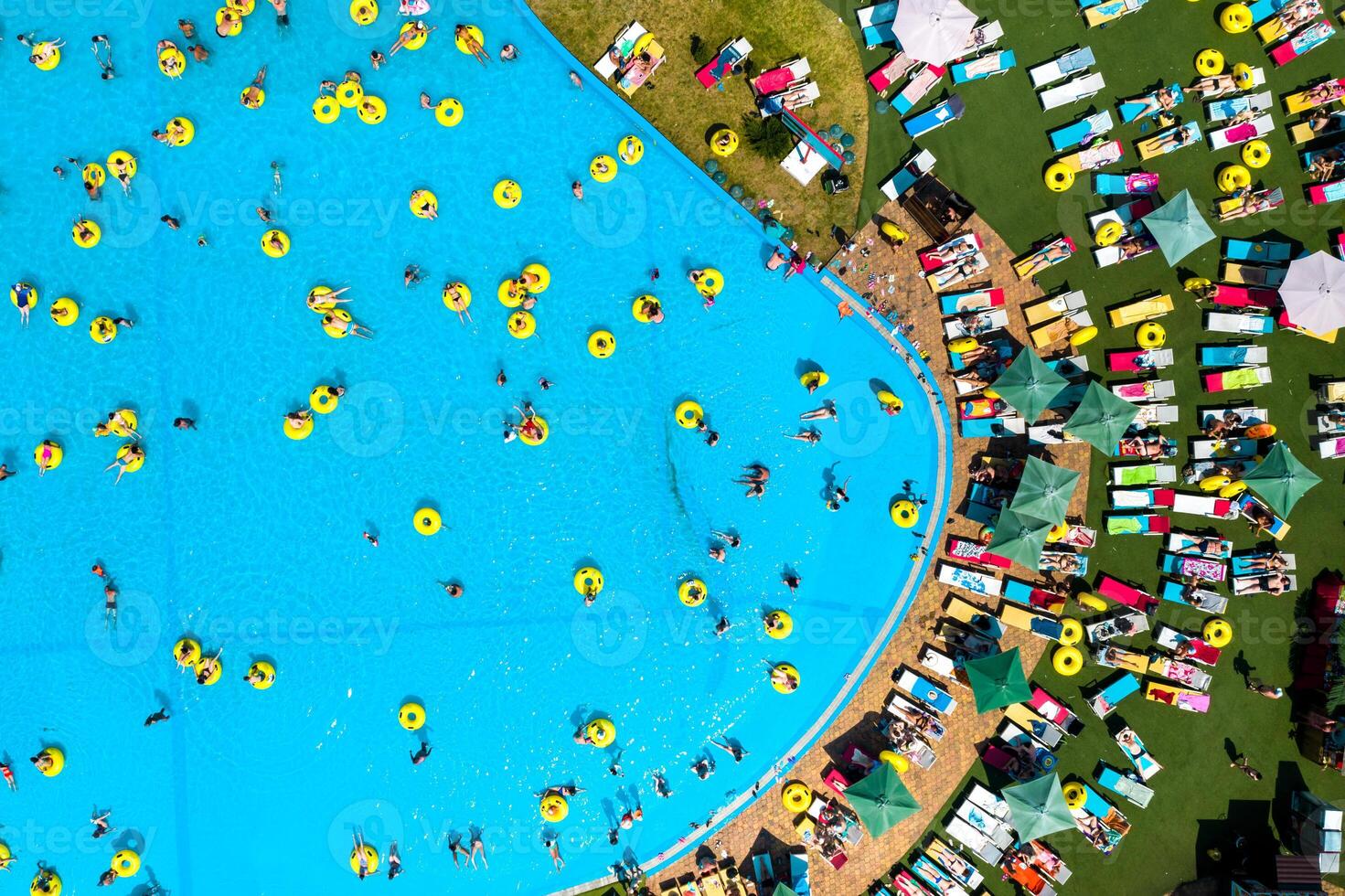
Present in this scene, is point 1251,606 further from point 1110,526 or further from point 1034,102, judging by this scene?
point 1034,102

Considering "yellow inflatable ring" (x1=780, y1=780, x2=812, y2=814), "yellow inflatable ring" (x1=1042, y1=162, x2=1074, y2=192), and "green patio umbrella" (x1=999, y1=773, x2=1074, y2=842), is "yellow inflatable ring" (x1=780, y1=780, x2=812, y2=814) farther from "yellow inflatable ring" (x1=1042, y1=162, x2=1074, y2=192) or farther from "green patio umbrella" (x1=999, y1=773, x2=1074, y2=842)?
"yellow inflatable ring" (x1=1042, y1=162, x2=1074, y2=192)

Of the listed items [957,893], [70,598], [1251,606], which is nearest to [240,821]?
[70,598]

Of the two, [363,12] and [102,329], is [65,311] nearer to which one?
[102,329]

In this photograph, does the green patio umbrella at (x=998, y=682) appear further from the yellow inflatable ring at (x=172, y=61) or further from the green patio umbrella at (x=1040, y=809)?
the yellow inflatable ring at (x=172, y=61)

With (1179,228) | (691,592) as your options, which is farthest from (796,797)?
(1179,228)

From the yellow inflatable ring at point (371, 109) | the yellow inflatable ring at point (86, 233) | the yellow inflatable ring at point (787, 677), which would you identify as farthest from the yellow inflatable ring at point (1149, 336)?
the yellow inflatable ring at point (86, 233)

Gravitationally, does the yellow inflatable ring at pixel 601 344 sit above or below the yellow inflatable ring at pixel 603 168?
below
